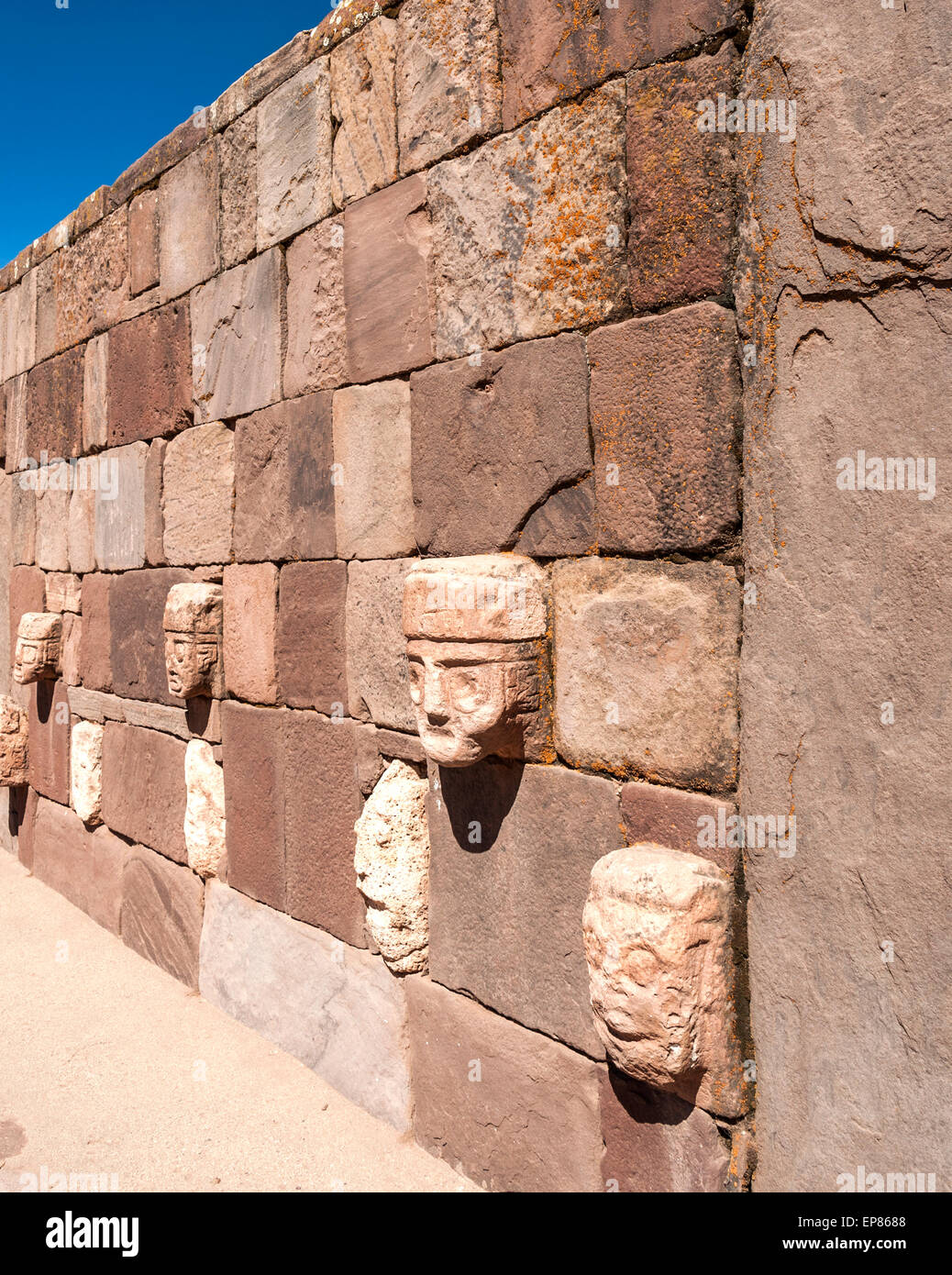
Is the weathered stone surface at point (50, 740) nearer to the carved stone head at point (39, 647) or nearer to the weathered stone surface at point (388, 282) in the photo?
the carved stone head at point (39, 647)

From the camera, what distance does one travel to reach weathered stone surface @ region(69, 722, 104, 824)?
5234 millimetres

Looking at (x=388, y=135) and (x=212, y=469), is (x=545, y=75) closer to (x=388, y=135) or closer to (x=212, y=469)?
(x=388, y=135)

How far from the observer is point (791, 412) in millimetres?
2061

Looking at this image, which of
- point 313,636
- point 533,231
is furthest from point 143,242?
point 533,231

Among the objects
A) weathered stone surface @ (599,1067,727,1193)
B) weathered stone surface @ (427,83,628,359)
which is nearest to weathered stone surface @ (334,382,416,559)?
weathered stone surface @ (427,83,628,359)

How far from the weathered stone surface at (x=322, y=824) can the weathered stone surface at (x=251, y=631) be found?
24 cm

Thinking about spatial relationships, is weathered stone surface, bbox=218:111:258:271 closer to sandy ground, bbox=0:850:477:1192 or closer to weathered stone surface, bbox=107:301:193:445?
weathered stone surface, bbox=107:301:193:445

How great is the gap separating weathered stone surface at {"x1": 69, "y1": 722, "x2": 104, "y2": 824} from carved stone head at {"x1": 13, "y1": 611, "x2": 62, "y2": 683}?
21.7 inches

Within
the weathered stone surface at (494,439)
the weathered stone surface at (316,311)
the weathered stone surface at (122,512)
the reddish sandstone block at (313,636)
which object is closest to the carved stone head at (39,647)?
the weathered stone surface at (122,512)

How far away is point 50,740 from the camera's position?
5.82 metres

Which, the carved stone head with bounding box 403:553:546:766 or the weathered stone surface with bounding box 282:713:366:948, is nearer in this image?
the carved stone head with bounding box 403:553:546:766

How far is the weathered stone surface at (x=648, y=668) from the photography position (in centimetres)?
220

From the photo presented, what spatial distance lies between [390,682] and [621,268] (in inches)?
58.2

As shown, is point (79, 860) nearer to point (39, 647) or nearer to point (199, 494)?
point (39, 647)
